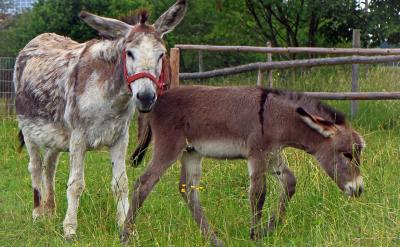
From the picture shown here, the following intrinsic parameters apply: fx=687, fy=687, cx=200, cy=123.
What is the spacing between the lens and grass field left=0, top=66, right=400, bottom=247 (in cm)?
464

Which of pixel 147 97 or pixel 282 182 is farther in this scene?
pixel 282 182

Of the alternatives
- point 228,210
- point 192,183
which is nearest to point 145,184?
point 192,183

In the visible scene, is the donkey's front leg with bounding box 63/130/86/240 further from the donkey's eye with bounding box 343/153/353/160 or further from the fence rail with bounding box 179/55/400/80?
the fence rail with bounding box 179/55/400/80

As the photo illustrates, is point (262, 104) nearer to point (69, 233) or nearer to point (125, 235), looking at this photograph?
point (125, 235)

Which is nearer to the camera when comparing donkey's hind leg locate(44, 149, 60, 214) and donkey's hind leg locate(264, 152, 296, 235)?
donkey's hind leg locate(264, 152, 296, 235)

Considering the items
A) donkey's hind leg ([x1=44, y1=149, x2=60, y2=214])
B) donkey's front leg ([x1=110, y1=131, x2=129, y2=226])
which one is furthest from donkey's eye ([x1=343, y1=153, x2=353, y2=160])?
donkey's hind leg ([x1=44, y1=149, x2=60, y2=214])

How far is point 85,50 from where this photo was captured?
554cm

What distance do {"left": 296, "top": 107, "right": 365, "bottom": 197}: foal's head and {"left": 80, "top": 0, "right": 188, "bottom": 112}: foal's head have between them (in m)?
1.12

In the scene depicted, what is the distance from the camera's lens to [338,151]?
5.18 m

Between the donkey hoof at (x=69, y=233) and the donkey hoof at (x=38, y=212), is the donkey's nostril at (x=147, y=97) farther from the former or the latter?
the donkey hoof at (x=38, y=212)

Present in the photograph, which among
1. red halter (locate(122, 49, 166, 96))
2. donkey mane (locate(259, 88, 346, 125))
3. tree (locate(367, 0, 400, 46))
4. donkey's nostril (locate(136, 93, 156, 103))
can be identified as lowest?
donkey mane (locate(259, 88, 346, 125))

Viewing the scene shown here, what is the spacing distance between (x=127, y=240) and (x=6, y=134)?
543 centimetres

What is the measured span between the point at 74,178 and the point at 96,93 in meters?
0.69

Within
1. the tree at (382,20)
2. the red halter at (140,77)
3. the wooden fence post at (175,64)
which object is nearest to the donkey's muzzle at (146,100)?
the red halter at (140,77)
